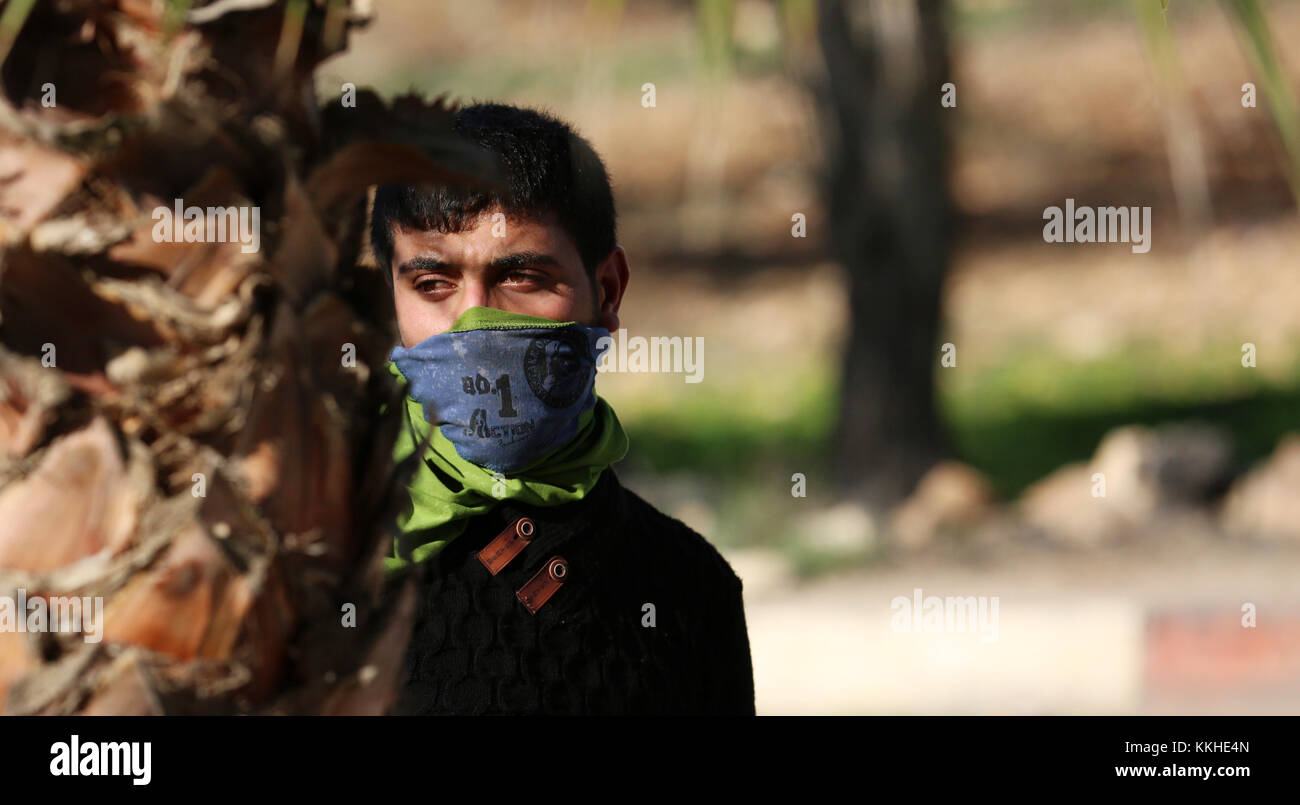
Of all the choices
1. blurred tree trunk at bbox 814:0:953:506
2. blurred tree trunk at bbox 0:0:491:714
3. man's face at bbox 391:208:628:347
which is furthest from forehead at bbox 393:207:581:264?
blurred tree trunk at bbox 814:0:953:506

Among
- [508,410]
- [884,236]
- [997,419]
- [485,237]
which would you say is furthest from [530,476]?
[997,419]

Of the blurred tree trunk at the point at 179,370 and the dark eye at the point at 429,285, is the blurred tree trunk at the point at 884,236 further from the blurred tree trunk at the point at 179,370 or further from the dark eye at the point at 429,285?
the blurred tree trunk at the point at 179,370

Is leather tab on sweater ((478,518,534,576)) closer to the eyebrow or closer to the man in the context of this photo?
the man

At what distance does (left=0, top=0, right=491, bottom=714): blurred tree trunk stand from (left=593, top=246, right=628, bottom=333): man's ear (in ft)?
2.95

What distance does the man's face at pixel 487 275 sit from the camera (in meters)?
1.80

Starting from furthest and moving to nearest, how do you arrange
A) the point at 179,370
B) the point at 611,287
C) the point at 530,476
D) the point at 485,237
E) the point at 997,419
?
the point at 997,419 → the point at 611,287 → the point at 530,476 → the point at 485,237 → the point at 179,370

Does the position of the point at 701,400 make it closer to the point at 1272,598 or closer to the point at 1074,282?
the point at 1074,282

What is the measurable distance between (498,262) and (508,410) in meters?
0.23

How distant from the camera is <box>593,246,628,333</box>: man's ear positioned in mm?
1975

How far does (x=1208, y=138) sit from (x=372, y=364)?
1453 centimetres

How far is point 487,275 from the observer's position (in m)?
1.82

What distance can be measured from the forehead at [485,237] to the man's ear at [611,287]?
156 millimetres

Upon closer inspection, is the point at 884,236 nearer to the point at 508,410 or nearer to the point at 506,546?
the point at 508,410

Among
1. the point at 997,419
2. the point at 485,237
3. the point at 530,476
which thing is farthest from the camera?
the point at 997,419
